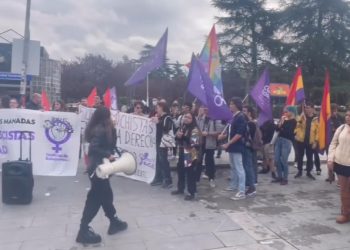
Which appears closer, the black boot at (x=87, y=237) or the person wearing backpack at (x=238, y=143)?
the black boot at (x=87, y=237)

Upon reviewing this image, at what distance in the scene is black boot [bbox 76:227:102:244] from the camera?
4777 mm

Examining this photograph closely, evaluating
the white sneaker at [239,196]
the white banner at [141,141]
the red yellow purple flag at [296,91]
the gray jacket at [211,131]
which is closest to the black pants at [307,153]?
the red yellow purple flag at [296,91]

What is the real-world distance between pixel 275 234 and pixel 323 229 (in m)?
0.75

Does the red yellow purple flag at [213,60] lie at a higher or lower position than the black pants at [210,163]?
higher

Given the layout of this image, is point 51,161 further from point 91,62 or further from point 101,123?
point 91,62

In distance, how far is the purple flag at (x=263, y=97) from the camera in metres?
8.27

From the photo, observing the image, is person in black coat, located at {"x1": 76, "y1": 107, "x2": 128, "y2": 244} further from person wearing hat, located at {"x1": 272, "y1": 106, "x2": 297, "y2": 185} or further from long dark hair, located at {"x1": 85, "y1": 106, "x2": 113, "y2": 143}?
person wearing hat, located at {"x1": 272, "y1": 106, "x2": 297, "y2": 185}

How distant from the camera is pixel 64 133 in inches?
289

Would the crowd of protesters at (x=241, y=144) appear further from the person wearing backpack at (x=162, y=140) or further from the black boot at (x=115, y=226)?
the black boot at (x=115, y=226)

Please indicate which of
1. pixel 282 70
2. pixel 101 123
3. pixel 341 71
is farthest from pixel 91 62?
pixel 101 123

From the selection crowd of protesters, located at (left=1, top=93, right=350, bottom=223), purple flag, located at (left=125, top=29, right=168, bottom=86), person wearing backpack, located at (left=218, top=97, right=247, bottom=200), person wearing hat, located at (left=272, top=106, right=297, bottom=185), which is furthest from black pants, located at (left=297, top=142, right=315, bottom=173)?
purple flag, located at (left=125, top=29, right=168, bottom=86)

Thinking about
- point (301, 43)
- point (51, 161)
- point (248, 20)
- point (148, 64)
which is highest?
point (248, 20)

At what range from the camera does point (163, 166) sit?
7.84 m

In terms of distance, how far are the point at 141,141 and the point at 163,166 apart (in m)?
0.70
